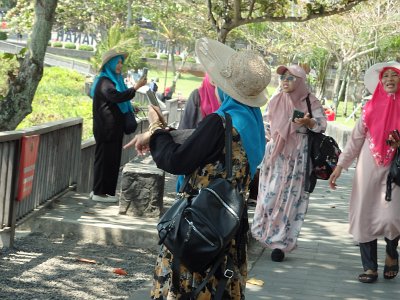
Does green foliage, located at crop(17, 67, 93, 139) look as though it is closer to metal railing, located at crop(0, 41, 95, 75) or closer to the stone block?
the stone block

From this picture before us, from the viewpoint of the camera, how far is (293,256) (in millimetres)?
8922

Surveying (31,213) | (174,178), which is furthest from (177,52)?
(31,213)

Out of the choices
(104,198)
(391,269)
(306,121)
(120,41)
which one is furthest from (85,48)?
(391,269)

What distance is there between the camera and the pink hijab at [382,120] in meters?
7.62

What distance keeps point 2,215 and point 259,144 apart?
11.9 ft

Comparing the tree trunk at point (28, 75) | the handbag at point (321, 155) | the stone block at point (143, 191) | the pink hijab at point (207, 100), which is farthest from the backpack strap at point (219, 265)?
the tree trunk at point (28, 75)

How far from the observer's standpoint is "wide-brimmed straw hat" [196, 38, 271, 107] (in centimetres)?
462

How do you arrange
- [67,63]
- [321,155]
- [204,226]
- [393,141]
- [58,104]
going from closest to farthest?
1. [204,226]
2. [393,141]
3. [321,155]
4. [58,104]
5. [67,63]

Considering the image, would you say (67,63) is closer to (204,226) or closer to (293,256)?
(293,256)

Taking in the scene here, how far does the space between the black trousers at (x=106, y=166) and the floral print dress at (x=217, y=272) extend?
571cm

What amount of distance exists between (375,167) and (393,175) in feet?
0.56

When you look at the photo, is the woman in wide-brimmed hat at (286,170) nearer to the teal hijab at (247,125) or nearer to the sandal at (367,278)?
the sandal at (367,278)

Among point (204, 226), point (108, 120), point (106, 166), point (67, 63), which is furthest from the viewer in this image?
point (67, 63)

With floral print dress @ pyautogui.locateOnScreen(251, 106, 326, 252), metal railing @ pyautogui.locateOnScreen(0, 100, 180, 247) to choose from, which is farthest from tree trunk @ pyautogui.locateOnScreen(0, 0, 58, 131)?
floral print dress @ pyautogui.locateOnScreen(251, 106, 326, 252)
